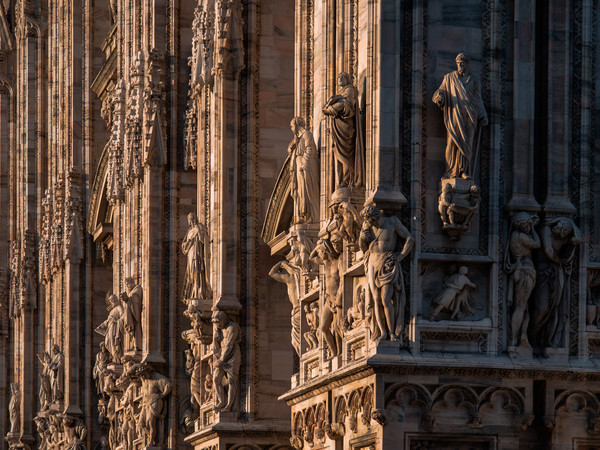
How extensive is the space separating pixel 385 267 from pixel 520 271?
6.56 feet

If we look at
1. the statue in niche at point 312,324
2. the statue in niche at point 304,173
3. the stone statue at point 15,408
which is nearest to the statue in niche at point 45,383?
the stone statue at point 15,408

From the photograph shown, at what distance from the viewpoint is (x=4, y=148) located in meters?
67.9

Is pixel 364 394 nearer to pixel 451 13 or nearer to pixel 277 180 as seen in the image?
pixel 451 13

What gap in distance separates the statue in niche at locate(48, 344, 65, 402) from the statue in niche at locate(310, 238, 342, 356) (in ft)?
81.7

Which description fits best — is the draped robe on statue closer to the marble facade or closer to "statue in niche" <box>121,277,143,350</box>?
the marble facade

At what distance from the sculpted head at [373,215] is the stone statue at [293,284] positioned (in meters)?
4.95

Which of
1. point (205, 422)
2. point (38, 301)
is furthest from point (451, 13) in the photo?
point (38, 301)

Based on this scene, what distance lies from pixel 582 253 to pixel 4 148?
42.7 m

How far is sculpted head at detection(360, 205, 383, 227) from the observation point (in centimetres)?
2705

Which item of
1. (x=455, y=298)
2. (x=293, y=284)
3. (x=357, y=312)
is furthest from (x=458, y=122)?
(x=293, y=284)

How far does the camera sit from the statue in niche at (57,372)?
5359 centimetres

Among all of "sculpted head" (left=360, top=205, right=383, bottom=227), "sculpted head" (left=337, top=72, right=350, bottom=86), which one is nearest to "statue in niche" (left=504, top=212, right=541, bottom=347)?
"sculpted head" (left=360, top=205, right=383, bottom=227)

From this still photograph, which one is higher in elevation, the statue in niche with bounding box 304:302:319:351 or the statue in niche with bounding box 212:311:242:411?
the statue in niche with bounding box 304:302:319:351

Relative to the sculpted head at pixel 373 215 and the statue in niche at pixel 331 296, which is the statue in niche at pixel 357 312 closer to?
the statue in niche at pixel 331 296
